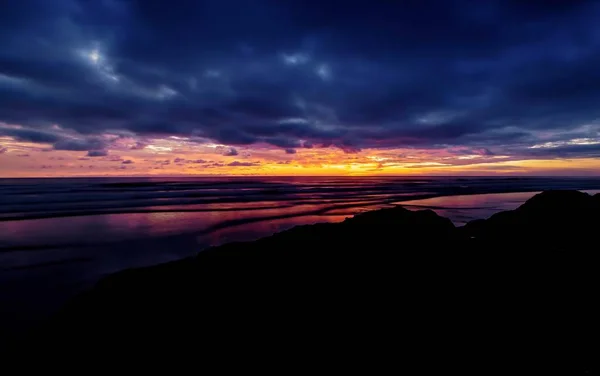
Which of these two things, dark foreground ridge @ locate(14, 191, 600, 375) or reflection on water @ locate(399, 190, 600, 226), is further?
reflection on water @ locate(399, 190, 600, 226)

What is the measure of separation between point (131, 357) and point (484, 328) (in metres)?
5.39

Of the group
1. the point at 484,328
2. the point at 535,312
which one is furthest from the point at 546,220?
the point at 484,328

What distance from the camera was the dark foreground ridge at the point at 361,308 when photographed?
4.59 metres

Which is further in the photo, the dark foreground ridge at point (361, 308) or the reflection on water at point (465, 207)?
the reflection on water at point (465, 207)

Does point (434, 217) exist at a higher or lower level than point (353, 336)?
higher

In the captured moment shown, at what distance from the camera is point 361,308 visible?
5.49 meters

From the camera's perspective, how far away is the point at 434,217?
10.3 meters

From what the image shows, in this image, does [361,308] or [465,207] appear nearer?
[361,308]

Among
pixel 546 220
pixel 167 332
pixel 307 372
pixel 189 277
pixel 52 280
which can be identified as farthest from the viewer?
pixel 546 220

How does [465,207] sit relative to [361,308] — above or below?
below

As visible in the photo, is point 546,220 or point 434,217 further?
point 546,220

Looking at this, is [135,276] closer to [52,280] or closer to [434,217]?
[52,280]

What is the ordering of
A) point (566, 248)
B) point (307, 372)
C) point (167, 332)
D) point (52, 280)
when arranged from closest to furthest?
point (307, 372)
point (167, 332)
point (566, 248)
point (52, 280)

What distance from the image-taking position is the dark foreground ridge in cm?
459
